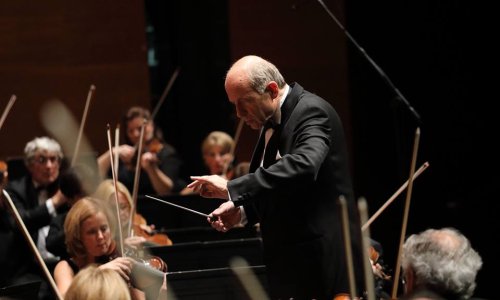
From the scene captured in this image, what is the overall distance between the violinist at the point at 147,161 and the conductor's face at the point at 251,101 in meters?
2.70

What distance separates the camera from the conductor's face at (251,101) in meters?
3.16

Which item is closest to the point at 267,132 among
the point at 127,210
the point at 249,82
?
the point at 249,82

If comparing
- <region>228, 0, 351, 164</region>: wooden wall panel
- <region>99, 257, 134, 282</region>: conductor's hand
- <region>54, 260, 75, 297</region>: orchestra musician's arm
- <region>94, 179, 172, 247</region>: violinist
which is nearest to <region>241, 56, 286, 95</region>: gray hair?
<region>99, 257, 134, 282</region>: conductor's hand

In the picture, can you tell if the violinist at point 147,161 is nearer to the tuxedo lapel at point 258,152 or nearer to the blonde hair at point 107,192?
the blonde hair at point 107,192

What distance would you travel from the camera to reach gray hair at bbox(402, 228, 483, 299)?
266 cm

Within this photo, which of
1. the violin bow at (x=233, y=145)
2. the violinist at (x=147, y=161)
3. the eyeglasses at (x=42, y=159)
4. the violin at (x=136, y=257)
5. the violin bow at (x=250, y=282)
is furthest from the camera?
the violin bow at (x=233, y=145)

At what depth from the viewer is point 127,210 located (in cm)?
464

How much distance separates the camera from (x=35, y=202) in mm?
5328

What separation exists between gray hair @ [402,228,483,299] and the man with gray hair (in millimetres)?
2461

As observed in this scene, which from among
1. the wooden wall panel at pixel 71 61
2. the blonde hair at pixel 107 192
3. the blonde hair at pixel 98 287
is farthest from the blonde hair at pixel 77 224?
the wooden wall panel at pixel 71 61

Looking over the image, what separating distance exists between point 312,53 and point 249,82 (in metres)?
4.04

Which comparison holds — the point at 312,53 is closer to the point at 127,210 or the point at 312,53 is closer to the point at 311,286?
the point at 127,210

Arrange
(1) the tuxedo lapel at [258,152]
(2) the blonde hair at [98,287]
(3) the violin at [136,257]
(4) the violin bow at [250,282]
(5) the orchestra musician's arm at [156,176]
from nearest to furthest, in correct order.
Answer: (2) the blonde hair at [98,287], (1) the tuxedo lapel at [258,152], (4) the violin bow at [250,282], (3) the violin at [136,257], (5) the orchestra musician's arm at [156,176]

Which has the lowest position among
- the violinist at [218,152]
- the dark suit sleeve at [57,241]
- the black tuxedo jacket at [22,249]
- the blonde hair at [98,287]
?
the black tuxedo jacket at [22,249]
